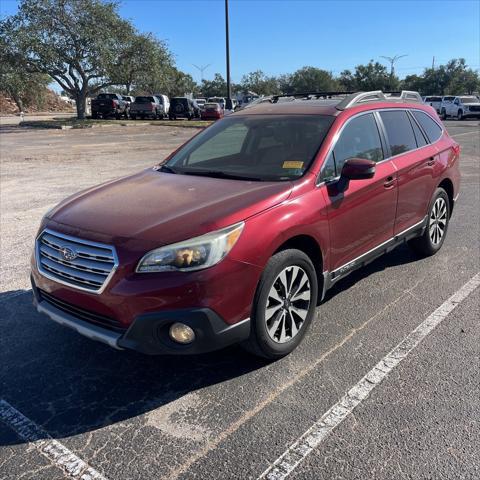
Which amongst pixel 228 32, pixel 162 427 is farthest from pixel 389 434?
pixel 228 32

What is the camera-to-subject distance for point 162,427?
2883 millimetres

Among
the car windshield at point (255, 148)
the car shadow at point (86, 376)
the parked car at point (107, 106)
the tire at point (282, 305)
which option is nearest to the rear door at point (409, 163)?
the car windshield at point (255, 148)

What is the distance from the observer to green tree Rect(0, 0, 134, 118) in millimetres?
33031

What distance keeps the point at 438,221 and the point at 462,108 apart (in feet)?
124

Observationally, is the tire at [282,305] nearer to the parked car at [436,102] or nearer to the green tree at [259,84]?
the parked car at [436,102]

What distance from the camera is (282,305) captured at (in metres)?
3.45

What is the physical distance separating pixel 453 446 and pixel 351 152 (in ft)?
7.82

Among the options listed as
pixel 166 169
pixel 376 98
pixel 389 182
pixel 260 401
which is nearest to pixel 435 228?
Result: pixel 389 182

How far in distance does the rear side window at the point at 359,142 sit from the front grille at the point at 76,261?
77.2 inches

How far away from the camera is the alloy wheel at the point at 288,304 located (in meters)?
3.38

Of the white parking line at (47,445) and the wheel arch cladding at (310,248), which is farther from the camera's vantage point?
the wheel arch cladding at (310,248)

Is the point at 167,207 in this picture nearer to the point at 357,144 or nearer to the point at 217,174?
the point at 217,174

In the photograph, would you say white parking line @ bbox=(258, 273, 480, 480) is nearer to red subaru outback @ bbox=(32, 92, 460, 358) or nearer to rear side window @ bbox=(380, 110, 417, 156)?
red subaru outback @ bbox=(32, 92, 460, 358)

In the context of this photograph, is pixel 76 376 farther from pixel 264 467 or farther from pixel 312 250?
pixel 312 250
